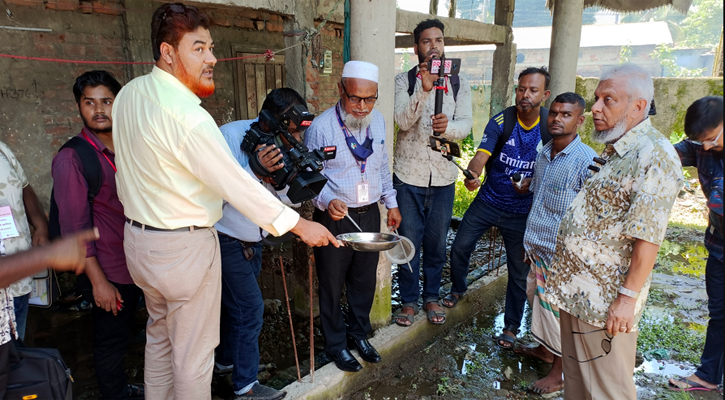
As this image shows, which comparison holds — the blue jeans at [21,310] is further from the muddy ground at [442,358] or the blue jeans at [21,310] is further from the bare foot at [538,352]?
the bare foot at [538,352]

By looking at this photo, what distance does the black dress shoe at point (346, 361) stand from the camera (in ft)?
10.2

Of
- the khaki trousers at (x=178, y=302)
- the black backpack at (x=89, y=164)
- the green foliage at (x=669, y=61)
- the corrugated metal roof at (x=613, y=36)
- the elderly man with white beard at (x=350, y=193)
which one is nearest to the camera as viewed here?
the khaki trousers at (x=178, y=302)

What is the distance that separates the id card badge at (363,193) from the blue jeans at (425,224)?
2.14ft

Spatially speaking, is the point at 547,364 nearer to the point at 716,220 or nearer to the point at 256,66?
the point at 716,220

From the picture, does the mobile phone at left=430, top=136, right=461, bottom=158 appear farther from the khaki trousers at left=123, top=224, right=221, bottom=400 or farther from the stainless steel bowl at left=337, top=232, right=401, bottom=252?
the khaki trousers at left=123, top=224, right=221, bottom=400

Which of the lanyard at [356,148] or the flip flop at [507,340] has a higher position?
the lanyard at [356,148]

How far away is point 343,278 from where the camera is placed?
10.2ft

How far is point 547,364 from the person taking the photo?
357 cm

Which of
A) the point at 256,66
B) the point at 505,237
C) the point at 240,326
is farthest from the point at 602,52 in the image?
the point at 240,326

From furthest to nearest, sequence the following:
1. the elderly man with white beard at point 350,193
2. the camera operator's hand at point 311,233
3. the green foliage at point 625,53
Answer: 1. the green foliage at point 625,53
2. the elderly man with white beard at point 350,193
3. the camera operator's hand at point 311,233

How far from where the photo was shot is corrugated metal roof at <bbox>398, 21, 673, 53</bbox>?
87.5 ft

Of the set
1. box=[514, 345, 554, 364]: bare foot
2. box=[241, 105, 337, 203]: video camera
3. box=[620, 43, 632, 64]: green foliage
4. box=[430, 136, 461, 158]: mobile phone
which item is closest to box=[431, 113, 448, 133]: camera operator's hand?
box=[430, 136, 461, 158]: mobile phone

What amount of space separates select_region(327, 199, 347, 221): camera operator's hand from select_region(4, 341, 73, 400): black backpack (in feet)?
5.04

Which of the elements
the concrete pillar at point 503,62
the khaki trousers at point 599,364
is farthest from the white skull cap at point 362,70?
the concrete pillar at point 503,62
